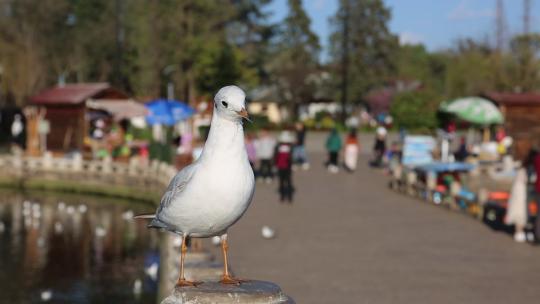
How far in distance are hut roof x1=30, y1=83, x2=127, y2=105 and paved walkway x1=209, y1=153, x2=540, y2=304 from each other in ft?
51.3

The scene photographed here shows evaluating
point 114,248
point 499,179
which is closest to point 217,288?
point 114,248

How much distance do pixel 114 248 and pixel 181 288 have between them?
15057 mm

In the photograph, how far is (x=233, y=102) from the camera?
525 centimetres

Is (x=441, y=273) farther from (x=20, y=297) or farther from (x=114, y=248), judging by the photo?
(x=114, y=248)

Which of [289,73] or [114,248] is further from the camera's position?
[289,73]

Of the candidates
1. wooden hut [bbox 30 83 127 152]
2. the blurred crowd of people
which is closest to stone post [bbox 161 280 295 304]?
the blurred crowd of people

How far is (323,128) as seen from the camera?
223ft

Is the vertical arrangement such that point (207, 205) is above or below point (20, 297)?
above

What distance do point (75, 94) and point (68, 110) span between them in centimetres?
72

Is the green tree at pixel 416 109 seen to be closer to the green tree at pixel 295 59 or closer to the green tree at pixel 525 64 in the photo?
the green tree at pixel 525 64

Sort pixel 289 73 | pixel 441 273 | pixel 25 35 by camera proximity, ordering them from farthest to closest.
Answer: pixel 289 73 < pixel 25 35 < pixel 441 273

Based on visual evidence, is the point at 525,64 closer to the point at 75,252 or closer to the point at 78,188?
the point at 78,188

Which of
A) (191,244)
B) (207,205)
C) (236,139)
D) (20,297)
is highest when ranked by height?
(236,139)

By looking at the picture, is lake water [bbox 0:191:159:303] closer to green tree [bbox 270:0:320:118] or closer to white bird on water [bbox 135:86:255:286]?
white bird on water [bbox 135:86:255:286]
